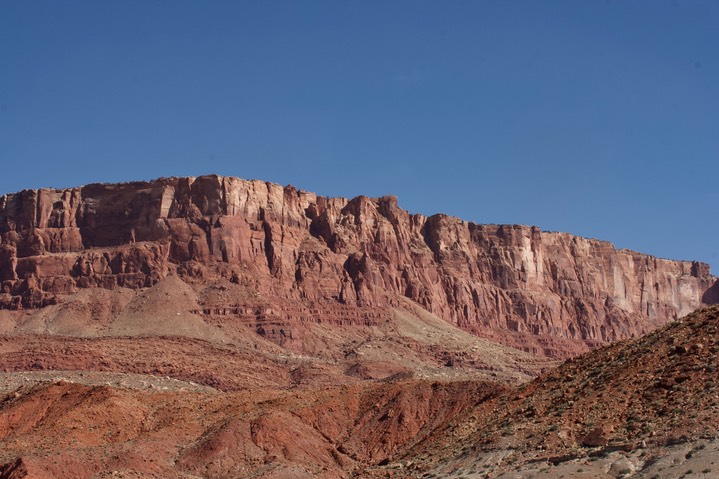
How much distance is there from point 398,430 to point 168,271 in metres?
86.0

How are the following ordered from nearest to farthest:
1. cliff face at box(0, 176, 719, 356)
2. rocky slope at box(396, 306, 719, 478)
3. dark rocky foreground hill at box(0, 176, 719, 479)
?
rocky slope at box(396, 306, 719, 478) < dark rocky foreground hill at box(0, 176, 719, 479) < cliff face at box(0, 176, 719, 356)

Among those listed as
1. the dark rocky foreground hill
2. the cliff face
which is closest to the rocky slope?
the dark rocky foreground hill

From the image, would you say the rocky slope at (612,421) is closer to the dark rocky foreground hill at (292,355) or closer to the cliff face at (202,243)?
the dark rocky foreground hill at (292,355)

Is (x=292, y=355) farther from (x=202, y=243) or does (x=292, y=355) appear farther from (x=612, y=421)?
(x=612, y=421)

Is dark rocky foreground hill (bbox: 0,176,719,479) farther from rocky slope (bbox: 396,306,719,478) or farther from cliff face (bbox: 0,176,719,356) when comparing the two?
cliff face (bbox: 0,176,719,356)

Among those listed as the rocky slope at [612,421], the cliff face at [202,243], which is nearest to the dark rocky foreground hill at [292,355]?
the rocky slope at [612,421]

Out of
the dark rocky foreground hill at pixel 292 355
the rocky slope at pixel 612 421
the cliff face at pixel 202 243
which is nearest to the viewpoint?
the rocky slope at pixel 612 421

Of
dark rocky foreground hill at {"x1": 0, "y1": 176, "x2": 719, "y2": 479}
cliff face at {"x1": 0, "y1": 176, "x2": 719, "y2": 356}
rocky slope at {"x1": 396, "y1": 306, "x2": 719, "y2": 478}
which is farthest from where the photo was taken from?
cliff face at {"x1": 0, "y1": 176, "x2": 719, "y2": 356}

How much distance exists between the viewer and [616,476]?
145 ft

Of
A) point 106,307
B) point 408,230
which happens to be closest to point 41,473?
point 106,307

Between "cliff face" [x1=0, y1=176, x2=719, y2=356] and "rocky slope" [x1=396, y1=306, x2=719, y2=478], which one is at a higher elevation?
"cliff face" [x1=0, y1=176, x2=719, y2=356]

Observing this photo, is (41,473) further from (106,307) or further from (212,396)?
(106,307)

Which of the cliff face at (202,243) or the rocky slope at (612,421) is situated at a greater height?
the cliff face at (202,243)

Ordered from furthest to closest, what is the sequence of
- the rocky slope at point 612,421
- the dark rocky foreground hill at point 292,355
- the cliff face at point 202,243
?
1. the cliff face at point 202,243
2. the dark rocky foreground hill at point 292,355
3. the rocky slope at point 612,421
